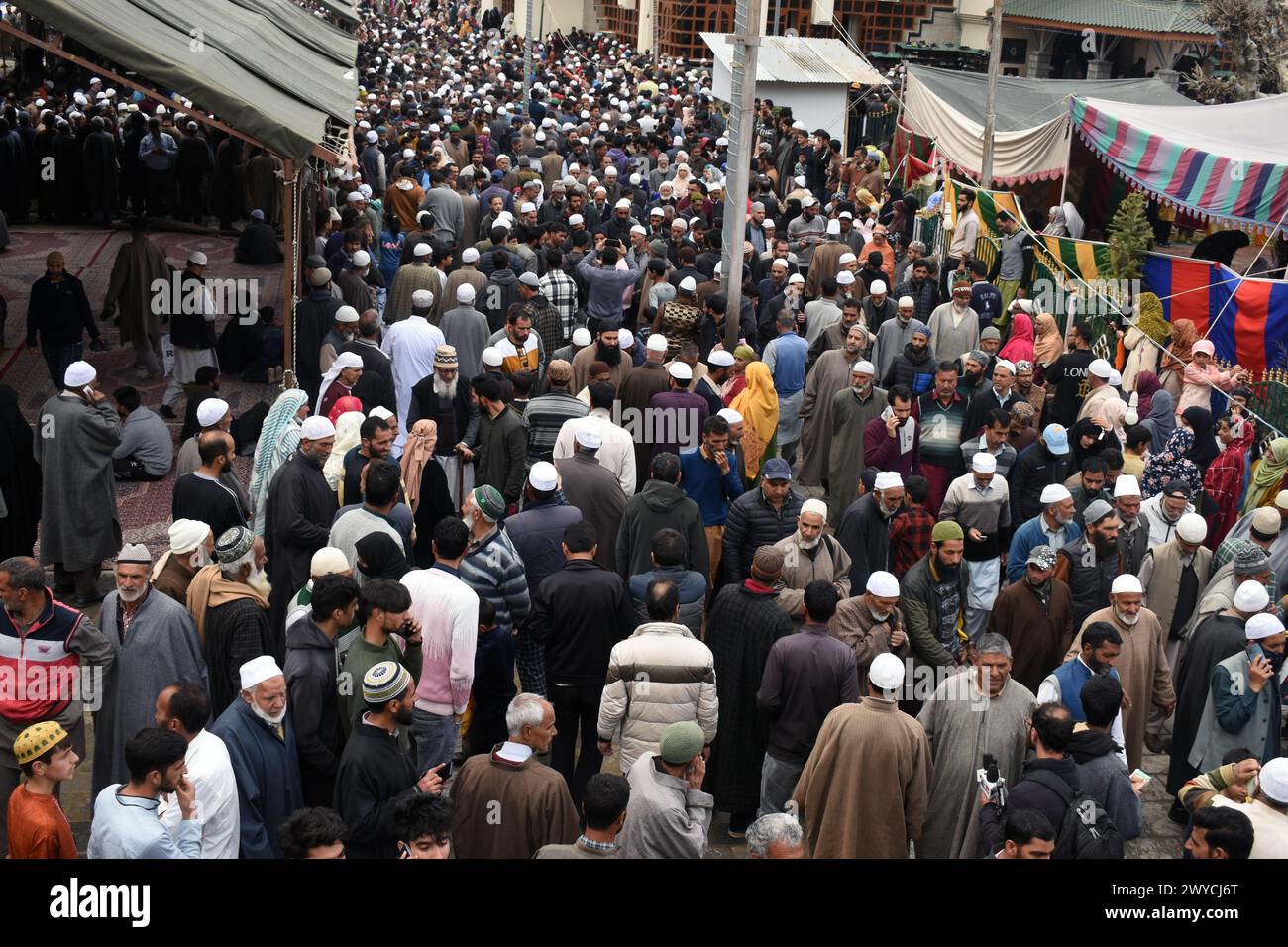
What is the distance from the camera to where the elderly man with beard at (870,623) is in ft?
20.4

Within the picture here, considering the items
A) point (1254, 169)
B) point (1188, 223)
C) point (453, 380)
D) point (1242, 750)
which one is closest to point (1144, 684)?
point (1242, 750)

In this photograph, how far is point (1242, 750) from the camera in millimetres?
5500

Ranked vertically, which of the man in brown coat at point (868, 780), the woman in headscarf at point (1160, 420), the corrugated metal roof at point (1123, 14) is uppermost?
the corrugated metal roof at point (1123, 14)

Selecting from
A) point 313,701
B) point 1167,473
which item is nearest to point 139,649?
point 313,701

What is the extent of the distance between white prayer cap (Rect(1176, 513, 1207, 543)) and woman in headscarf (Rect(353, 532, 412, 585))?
3.97m

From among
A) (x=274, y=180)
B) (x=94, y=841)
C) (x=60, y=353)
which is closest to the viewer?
(x=94, y=841)

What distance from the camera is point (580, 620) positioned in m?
6.28

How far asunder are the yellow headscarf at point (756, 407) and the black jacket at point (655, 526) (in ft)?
7.01

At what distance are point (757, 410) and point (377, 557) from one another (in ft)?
11.9

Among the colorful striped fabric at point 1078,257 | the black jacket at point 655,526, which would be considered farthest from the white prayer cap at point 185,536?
the colorful striped fabric at point 1078,257

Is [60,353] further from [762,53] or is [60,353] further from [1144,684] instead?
[762,53]

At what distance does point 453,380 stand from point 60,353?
448 centimetres

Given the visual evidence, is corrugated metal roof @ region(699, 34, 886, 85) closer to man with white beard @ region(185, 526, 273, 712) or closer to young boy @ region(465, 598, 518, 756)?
young boy @ region(465, 598, 518, 756)

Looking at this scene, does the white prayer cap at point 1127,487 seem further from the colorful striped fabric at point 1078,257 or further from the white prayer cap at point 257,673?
the colorful striped fabric at point 1078,257
